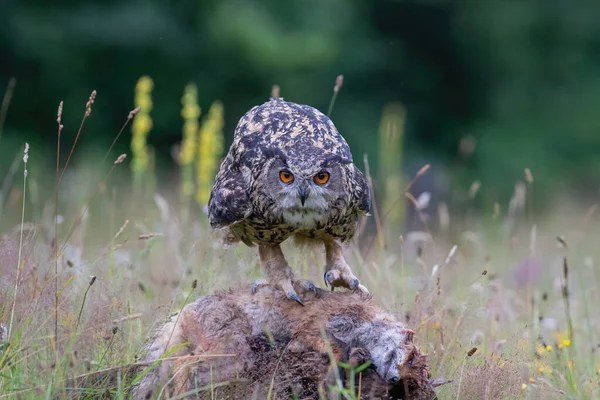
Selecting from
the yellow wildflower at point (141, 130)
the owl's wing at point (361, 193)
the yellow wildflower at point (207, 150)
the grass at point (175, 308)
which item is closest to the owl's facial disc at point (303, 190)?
the owl's wing at point (361, 193)

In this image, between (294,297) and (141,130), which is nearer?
(294,297)

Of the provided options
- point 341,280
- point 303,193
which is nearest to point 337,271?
point 341,280

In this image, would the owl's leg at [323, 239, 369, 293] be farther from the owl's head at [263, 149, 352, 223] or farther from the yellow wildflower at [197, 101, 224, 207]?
the yellow wildflower at [197, 101, 224, 207]

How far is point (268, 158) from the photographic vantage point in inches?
125

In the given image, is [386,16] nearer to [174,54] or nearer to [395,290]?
[174,54]

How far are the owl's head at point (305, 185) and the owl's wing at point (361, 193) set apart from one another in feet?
0.19

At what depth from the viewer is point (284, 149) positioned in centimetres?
315

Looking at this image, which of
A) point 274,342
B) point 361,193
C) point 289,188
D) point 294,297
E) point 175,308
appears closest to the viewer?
point 274,342

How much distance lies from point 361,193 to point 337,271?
297 millimetres

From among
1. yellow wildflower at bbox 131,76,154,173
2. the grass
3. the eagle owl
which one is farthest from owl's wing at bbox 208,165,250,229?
yellow wildflower at bbox 131,76,154,173

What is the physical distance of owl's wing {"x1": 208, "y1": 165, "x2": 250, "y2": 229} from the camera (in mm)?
3182

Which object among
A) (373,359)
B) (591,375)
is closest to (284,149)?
(373,359)

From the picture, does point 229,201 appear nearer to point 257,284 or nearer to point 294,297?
point 257,284

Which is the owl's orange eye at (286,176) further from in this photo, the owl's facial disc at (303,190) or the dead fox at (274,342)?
the dead fox at (274,342)
